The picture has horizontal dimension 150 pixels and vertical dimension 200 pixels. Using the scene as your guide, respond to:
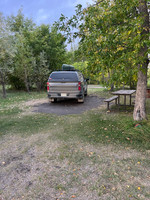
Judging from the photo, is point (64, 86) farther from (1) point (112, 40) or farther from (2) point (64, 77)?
(1) point (112, 40)

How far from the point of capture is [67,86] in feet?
29.5

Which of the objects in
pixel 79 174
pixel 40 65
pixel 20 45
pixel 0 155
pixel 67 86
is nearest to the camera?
pixel 79 174

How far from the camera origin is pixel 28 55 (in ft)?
51.9

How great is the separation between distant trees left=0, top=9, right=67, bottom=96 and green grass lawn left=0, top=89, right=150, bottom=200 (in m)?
8.77

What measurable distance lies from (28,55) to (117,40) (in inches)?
510

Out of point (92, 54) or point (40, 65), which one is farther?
point (40, 65)

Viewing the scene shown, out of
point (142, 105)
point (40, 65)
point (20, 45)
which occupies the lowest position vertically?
point (142, 105)

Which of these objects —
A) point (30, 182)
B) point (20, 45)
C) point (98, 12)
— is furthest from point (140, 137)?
point (20, 45)

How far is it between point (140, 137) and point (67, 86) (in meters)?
5.33

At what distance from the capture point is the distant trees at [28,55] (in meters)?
12.5

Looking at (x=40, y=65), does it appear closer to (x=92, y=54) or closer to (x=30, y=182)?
(x=92, y=54)

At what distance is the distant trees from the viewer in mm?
12459

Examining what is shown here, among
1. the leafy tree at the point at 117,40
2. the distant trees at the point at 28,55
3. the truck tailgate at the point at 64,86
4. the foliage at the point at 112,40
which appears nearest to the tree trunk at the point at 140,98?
the leafy tree at the point at 117,40

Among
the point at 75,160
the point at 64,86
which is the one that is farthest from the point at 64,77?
the point at 75,160
